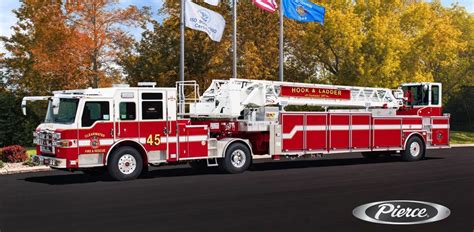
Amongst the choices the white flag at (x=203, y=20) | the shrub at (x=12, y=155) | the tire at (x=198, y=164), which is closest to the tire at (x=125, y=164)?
the tire at (x=198, y=164)

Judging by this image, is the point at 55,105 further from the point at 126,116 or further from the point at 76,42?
the point at 76,42

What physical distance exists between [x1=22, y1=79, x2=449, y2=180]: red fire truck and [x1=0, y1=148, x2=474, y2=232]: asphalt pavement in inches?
28.5

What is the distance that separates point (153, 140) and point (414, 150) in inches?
465

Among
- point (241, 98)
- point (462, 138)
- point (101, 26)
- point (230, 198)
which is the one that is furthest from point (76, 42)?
point (462, 138)

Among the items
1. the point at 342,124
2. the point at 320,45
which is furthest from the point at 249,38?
the point at 342,124

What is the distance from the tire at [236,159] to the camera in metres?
18.4

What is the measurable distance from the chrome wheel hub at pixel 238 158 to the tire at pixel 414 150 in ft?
26.0

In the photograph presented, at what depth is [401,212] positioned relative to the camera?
1095 centimetres

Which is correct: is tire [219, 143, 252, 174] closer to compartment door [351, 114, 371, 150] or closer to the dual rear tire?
compartment door [351, 114, 371, 150]

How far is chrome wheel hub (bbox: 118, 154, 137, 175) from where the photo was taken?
1639 cm

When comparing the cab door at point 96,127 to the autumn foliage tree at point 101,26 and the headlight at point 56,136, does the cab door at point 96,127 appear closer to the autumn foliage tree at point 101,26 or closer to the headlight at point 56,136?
the headlight at point 56,136

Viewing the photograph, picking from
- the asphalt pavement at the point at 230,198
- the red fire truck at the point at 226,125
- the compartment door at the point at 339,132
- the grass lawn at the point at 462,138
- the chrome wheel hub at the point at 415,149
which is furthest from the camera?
the grass lawn at the point at 462,138

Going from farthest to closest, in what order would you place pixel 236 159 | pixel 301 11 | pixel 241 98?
pixel 301 11 < pixel 241 98 < pixel 236 159

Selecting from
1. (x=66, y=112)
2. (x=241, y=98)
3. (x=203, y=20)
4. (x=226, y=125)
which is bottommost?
(x=226, y=125)
